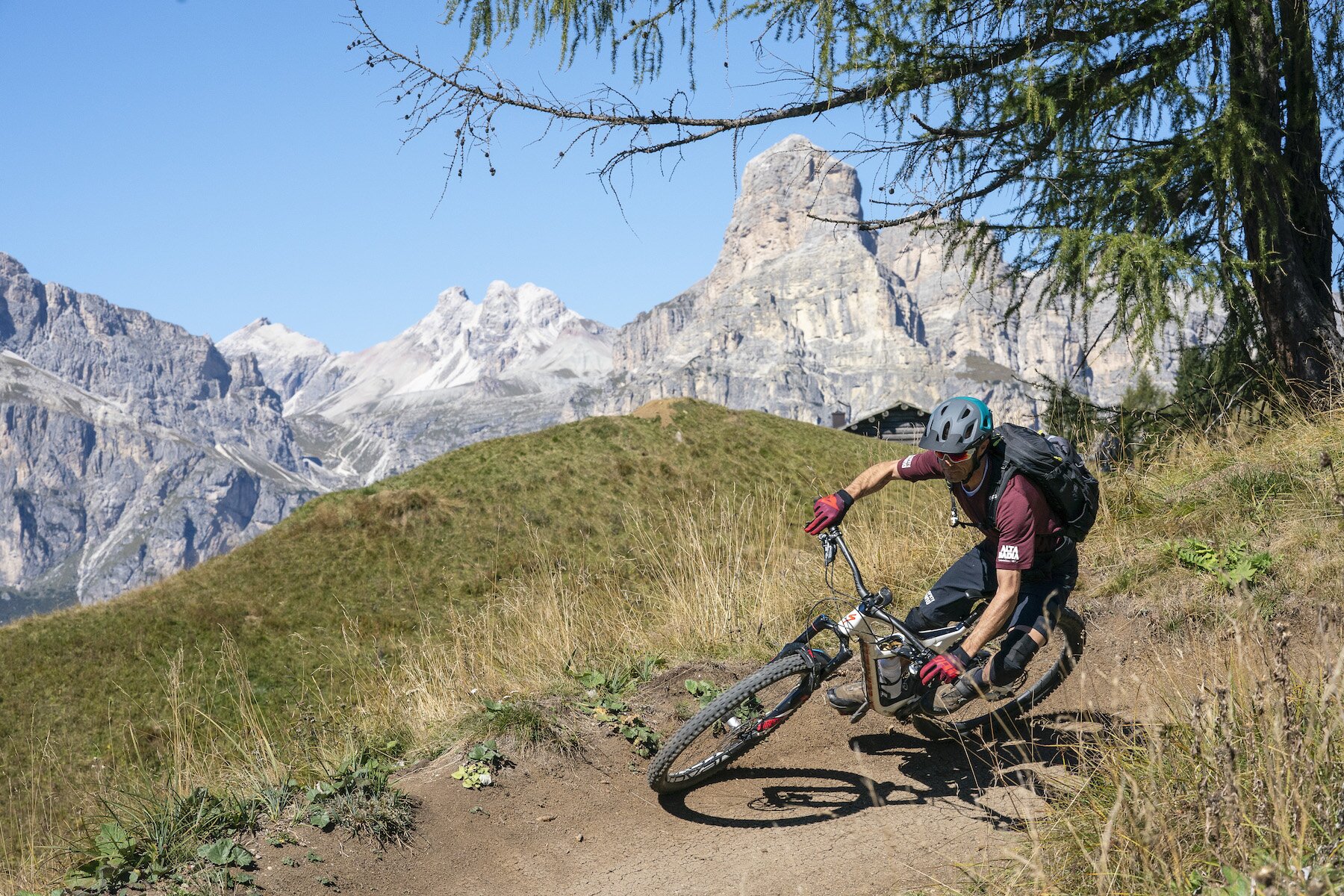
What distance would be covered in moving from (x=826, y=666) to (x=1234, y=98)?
22.0 feet

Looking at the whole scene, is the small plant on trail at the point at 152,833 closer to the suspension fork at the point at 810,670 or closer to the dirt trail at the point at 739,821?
the dirt trail at the point at 739,821

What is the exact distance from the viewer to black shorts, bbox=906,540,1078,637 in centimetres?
559

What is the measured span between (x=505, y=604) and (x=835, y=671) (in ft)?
12.8

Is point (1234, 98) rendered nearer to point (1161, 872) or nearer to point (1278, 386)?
point (1278, 386)

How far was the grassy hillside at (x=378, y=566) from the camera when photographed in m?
19.3

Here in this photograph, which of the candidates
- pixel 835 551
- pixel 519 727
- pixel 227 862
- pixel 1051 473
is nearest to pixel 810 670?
pixel 835 551

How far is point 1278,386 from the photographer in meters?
9.65

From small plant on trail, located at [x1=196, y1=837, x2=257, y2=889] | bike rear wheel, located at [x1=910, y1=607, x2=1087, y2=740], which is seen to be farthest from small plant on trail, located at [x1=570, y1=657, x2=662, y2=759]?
small plant on trail, located at [x1=196, y1=837, x2=257, y2=889]

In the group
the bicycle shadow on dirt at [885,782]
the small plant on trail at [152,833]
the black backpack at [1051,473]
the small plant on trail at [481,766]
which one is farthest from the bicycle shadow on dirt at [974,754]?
the small plant on trail at [152,833]

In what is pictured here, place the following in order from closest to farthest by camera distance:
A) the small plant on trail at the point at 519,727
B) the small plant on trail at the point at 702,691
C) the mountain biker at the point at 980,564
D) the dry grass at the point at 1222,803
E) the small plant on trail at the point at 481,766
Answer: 1. the dry grass at the point at 1222,803
2. the mountain biker at the point at 980,564
3. the small plant on trail at the point at 481,766
4. the small plant on trail at the point at 519,727
5. the small plant on trail at the point at 702,691

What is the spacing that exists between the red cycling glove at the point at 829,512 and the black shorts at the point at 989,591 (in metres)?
0.81

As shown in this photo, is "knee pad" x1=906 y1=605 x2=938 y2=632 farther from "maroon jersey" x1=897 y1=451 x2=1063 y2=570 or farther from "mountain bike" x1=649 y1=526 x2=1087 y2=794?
"maroon jersey" x1=897 y1=451 x2=1063 y2=570

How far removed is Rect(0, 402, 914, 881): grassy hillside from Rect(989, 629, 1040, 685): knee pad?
806 cm

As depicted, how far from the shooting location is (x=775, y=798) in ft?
18.9
